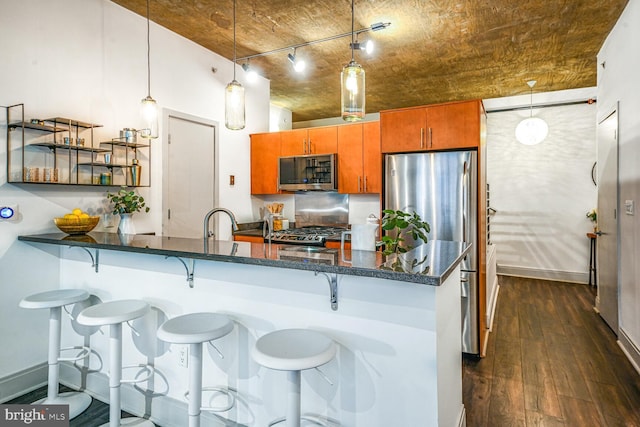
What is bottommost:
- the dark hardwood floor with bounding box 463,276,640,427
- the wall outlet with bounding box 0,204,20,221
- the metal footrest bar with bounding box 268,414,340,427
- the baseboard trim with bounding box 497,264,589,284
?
the dark hardwood floor with bounding box 463,276,640,427

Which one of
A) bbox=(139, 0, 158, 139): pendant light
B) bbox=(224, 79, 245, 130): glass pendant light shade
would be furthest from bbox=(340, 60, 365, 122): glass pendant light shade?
bbox=(139, 0, 158, 139): pendant light

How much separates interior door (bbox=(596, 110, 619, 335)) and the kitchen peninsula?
2467mm

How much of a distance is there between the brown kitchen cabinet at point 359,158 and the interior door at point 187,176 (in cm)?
150

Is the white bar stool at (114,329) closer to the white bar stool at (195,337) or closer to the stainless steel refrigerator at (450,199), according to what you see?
the white bar stool at (195,337)

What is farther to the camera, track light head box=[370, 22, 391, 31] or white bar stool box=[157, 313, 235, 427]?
track light head box=[370, 22, 391, 31]

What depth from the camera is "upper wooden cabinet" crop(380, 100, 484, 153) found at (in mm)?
3129

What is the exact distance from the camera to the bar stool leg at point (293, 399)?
1427 mm

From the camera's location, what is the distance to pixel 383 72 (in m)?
4.47

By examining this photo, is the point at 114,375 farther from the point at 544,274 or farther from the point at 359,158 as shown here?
the point at 544,274

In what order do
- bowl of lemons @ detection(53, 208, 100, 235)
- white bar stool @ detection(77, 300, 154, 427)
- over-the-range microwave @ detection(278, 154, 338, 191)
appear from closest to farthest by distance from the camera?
white bar stool @ detection(77, 300, 154, 427) → bowl of lemons @ detection(53, 208, 100, 235) → over-the-range microwave @ detection(278, 154, 338, 191)

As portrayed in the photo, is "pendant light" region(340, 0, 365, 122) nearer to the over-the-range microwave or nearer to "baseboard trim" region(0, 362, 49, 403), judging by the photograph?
the over-the-range microwave

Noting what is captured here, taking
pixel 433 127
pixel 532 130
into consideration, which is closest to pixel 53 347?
pixel 433 127

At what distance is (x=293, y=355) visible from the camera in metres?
1.39

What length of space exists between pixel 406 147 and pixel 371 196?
105cm
